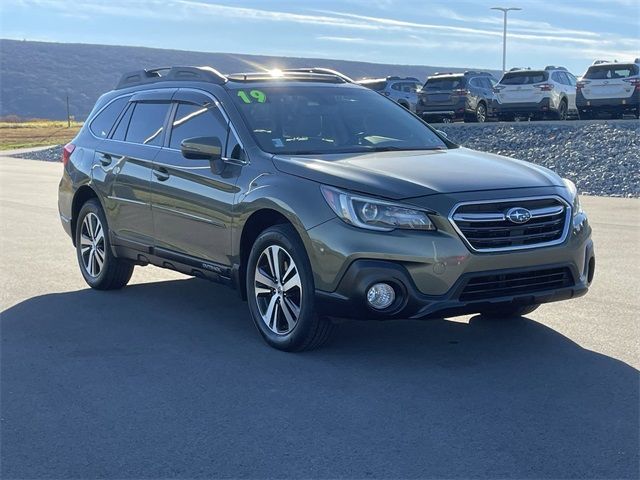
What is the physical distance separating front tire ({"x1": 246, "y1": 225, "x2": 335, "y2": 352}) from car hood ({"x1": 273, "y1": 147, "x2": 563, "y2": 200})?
440 mm

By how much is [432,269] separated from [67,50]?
183 meters

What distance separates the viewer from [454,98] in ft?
103

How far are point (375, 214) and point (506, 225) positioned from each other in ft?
2.59

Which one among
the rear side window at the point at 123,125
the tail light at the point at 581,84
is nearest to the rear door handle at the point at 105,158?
the rear side window at the point at 123,125

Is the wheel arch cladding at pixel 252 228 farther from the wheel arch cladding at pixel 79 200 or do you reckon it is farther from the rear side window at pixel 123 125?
the wheel arch cladding at pixel 79 200

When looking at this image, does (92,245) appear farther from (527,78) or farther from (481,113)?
(481,113)

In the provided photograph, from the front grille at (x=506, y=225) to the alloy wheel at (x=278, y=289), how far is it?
1.10 meters

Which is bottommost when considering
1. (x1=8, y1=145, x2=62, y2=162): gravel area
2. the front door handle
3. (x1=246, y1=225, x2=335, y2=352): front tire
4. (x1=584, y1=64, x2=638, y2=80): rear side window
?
(x1=8, y1=145, x2=62, y2=162): gravel area

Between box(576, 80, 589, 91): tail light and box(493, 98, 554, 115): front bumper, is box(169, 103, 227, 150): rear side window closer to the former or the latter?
box(576, 80, 589, 91): tail light

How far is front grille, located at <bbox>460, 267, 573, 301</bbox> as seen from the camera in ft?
19.6

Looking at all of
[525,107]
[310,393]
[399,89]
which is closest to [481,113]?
[525,107]

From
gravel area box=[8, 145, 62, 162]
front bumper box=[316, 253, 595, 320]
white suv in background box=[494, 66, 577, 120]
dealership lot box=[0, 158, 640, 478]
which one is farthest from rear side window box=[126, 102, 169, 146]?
gravel area box=[8, 145, 62, 162]

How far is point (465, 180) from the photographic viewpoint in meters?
6.21

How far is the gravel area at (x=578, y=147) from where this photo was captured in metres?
20.4
